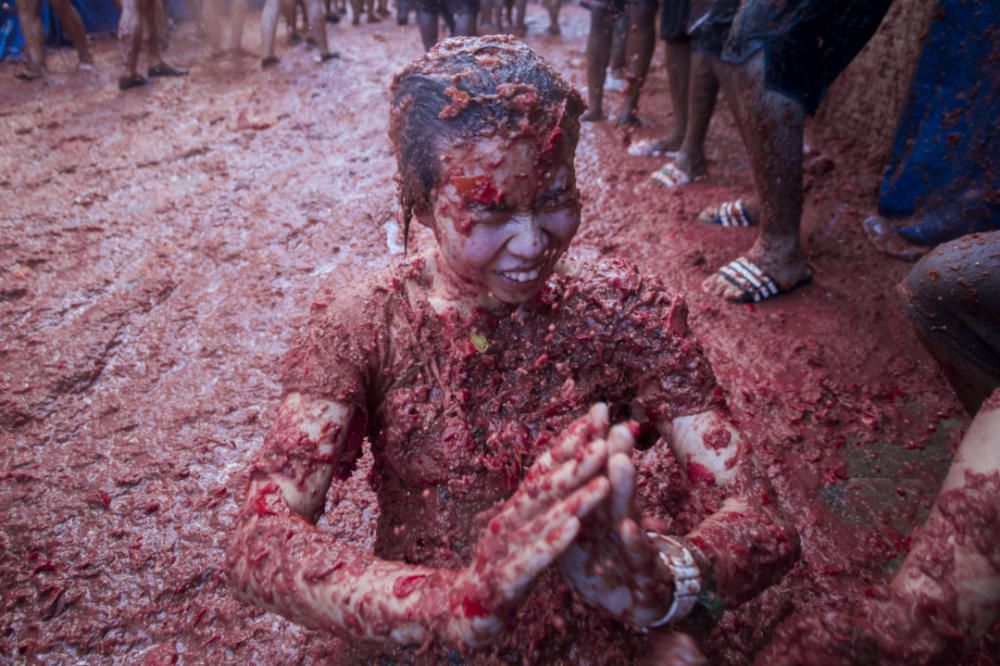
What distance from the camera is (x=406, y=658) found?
5.40ft

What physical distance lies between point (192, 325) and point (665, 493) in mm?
2705

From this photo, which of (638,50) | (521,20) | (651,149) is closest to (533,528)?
(651,149)

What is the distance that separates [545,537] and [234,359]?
2581mm

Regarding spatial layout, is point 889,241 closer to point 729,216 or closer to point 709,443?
point 729,216

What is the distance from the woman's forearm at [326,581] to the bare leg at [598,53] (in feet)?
15.8

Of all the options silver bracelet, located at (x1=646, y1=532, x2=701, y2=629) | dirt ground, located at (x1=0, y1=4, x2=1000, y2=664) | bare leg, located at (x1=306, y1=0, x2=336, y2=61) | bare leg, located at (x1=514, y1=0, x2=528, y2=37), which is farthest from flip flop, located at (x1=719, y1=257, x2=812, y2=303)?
bare leg, located at (x1=514, y1=0, x2=528, y2=37)

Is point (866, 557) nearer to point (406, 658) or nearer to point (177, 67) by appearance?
point (406, 658)

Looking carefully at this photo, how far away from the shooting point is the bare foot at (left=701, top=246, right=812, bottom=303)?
330cm

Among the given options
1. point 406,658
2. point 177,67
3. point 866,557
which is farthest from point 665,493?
point 177,67

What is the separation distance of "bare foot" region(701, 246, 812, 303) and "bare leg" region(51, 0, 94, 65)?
9.01m

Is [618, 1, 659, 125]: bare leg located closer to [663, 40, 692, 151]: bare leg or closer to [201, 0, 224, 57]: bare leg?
[663, 40, 692, 151]: bare leg

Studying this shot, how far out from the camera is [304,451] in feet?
5.02

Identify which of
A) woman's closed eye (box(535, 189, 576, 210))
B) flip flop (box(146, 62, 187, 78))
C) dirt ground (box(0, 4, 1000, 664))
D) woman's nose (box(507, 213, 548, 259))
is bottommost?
dirt ground (box(0, 4, 1000, 664))

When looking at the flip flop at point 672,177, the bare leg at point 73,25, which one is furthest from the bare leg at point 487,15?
the flip flop at point 672,177
